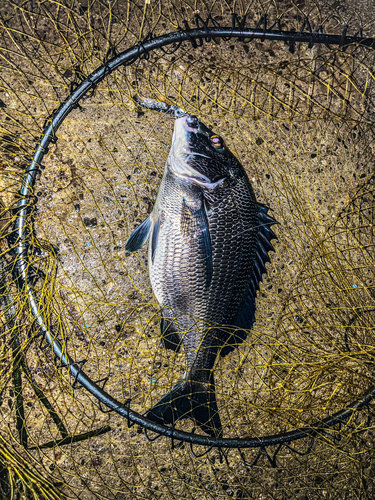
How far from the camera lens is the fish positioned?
5.90 ft

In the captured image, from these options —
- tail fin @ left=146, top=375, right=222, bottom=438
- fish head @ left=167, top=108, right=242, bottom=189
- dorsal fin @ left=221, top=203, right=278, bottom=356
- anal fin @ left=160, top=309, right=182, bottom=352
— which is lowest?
tail fin @ left=146, top=375, right=222, bottom=438

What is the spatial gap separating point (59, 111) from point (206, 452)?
78.3 inches

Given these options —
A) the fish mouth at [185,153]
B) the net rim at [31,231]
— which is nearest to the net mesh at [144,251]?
the net rim at [31,231]

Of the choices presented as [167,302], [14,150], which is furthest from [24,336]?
[14,150]

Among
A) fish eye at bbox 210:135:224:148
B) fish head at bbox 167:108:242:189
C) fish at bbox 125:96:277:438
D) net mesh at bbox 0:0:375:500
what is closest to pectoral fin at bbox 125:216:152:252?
fish at bbox 125:96:277:438

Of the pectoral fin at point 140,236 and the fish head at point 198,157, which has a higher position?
the fish head at point 198,157

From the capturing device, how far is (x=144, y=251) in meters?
2.14

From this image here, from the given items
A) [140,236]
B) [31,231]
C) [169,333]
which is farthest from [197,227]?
[31,231]

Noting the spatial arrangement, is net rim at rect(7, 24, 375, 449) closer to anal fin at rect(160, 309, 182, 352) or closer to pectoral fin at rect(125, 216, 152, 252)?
anal fin at rect(160, 309, 182, 352)

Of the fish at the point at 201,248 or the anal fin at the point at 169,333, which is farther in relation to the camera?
the anal fin at the point at 169,333

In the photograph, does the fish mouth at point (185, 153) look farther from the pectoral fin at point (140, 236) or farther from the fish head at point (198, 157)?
the pectoral fin at point (140, 236)

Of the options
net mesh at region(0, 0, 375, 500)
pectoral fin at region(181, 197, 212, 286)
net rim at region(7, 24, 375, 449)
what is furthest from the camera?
net mesh at region(0, 0, 375, 500)

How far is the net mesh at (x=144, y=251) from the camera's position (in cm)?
208

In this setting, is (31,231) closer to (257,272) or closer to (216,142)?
(216,142)
